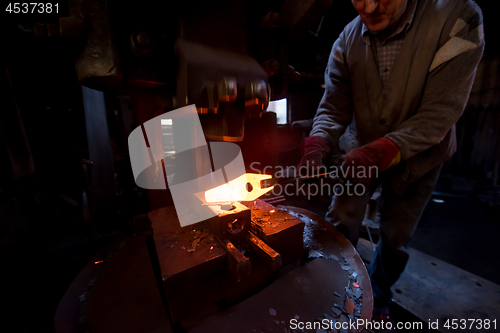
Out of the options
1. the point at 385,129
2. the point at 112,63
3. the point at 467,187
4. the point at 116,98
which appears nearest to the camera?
the point at 112,63

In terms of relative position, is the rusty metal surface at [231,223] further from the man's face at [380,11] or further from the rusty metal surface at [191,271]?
the man's face at [380,11]

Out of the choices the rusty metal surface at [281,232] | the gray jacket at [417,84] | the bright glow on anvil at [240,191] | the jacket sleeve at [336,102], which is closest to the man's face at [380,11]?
the gray jacket at [417,84]

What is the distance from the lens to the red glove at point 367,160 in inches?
52.9

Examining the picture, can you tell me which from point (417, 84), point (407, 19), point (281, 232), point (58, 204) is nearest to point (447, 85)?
point (417, 84)

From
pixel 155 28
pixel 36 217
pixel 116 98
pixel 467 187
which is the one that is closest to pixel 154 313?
pixel 155 28

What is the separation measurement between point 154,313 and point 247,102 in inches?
35.5

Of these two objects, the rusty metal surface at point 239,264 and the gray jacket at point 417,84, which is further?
the gray jacket at point 417,84

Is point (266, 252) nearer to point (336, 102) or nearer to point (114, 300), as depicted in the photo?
point (114, 300)

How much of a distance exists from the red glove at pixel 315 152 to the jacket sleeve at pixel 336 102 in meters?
0.10

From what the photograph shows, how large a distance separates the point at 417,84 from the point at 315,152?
877 millimetres

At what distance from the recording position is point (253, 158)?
367 cm

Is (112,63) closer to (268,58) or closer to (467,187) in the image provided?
(268,58)

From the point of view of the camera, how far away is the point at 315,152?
5.29 feet

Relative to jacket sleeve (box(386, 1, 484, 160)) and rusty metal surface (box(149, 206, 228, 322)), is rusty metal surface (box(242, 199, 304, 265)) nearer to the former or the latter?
rusty metal surface (box(149, 206, 228, 322))
